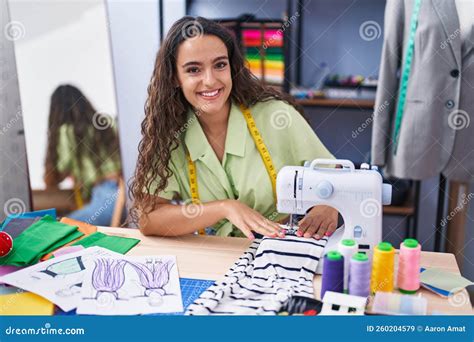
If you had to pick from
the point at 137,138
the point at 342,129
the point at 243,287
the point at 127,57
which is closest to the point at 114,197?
the point at 137,138

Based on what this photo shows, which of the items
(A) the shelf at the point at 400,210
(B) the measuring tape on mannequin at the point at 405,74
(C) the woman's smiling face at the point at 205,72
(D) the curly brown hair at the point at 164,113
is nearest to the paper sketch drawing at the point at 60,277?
(D) the curly brown hair at the point at 164,113

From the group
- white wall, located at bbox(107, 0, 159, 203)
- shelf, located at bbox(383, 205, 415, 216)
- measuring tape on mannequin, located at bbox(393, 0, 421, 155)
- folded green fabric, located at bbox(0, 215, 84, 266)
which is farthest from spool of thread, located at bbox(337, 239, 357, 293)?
white wall, located at bbox(107, 0, 159, 203)

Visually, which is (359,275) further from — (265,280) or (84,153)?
(84,153)

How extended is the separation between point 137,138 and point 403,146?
3.83ft

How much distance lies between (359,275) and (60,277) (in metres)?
0.65

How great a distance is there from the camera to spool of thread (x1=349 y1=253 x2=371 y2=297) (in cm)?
110

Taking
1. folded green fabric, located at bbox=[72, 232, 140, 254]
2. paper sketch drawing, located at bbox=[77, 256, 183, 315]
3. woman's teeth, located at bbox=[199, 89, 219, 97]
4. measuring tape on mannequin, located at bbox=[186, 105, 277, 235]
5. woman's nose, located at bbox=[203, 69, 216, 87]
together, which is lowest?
paper sketch drawing, located at bbox=[77, 256, 183, 315]

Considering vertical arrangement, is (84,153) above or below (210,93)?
below

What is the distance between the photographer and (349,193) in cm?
120

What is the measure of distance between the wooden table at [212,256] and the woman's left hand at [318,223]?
0.15 meters

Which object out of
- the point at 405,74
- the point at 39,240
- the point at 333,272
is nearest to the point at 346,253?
the point at 333,272

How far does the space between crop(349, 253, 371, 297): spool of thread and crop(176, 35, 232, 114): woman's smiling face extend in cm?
61

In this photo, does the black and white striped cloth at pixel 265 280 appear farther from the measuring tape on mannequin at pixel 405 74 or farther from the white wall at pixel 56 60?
the white wall at pixel 56 60

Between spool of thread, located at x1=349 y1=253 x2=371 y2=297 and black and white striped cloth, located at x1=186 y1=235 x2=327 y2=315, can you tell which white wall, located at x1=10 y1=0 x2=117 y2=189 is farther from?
spool of thread, located at x1=349 y1=253 x2=371 y2=297
